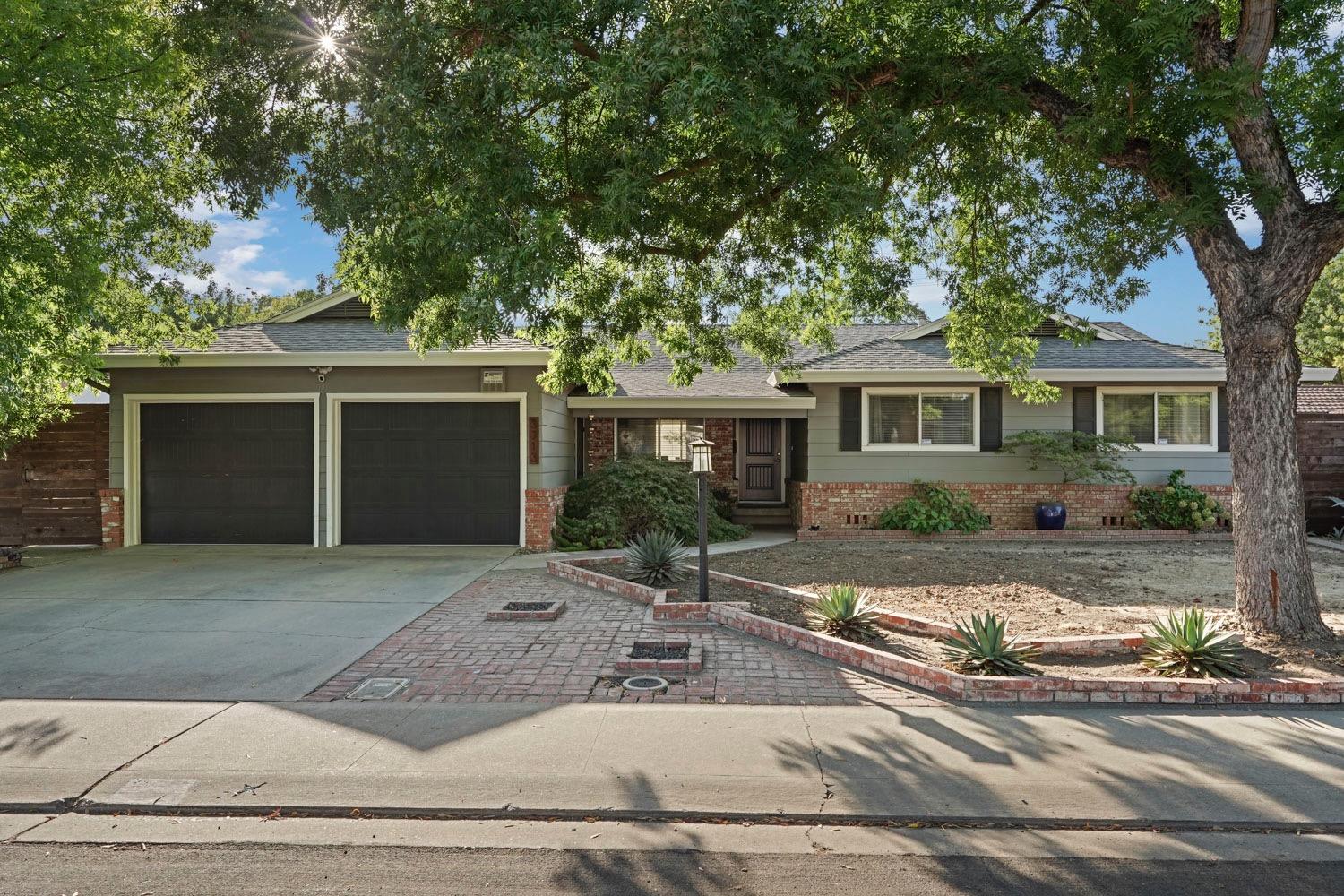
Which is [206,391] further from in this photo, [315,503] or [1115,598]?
[1115,598]

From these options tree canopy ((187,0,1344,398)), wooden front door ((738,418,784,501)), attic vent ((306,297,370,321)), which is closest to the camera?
tree canopy ((187,0,1344,398))

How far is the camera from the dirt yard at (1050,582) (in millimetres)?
6355

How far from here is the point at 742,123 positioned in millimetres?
5711

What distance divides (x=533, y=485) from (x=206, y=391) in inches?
214

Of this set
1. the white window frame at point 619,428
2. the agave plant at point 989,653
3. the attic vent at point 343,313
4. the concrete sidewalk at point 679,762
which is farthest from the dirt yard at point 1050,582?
the attic vent at point 343,313

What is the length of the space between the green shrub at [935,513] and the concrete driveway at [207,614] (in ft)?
22.2

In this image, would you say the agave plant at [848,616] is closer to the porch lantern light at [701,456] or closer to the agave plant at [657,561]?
the porch lantern light at [701,456]

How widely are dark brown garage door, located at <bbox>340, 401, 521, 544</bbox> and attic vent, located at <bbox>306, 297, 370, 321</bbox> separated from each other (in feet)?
8.69

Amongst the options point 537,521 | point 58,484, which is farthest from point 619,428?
point 58,484

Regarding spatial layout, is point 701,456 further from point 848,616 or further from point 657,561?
point 848,616

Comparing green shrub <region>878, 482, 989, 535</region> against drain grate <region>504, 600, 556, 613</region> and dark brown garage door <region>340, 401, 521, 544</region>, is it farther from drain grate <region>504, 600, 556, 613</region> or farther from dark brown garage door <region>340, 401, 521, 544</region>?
drain grate <region>504, 600, 556, 613</region>

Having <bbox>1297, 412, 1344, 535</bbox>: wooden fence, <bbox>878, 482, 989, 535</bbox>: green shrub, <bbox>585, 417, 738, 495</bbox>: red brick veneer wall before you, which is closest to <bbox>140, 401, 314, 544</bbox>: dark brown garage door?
<bbox>585, 417, 738, 495</bbox>: red brick veneer wall

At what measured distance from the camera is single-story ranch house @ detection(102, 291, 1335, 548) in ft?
40.5

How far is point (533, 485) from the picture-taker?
Answer: 12297 mm
